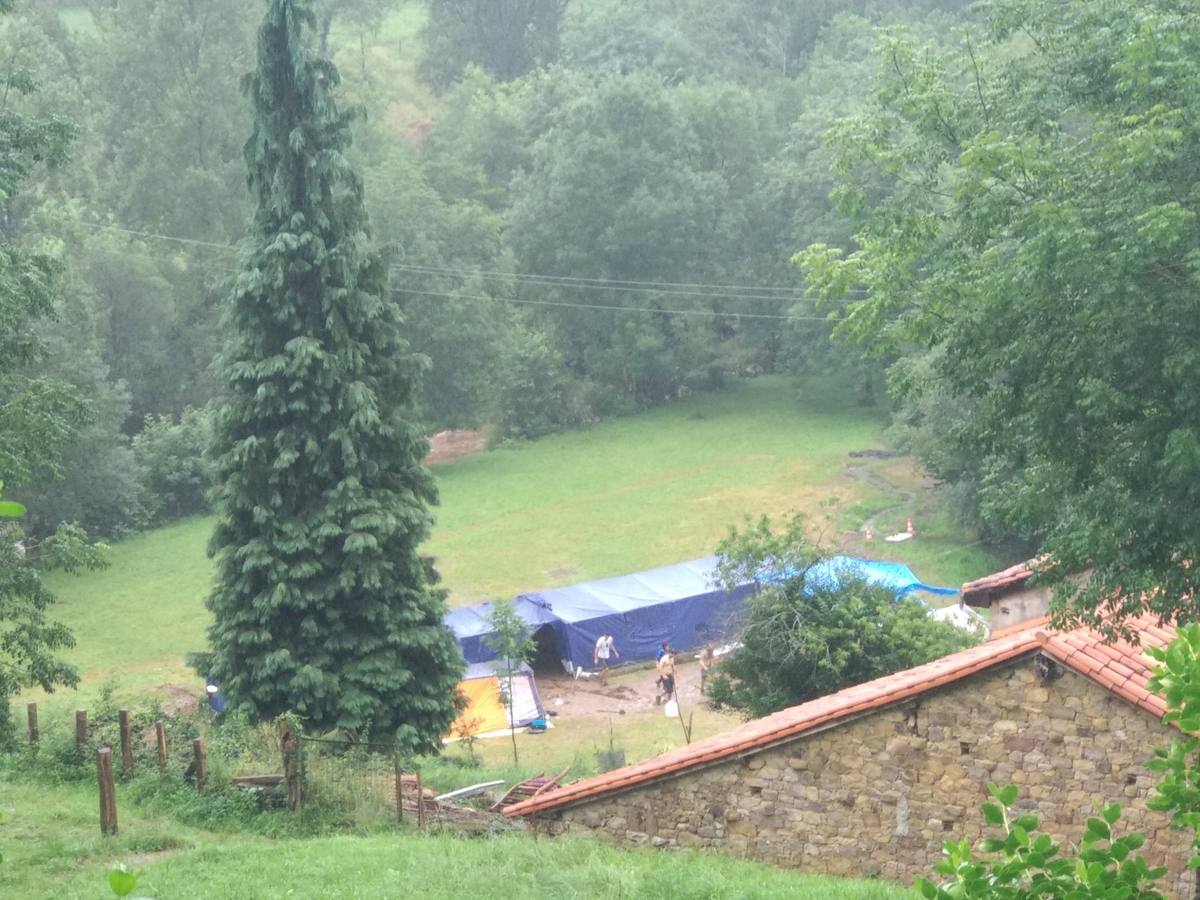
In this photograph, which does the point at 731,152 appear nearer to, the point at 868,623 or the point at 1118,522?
the point at 868,623

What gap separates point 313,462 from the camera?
1872 centimetres

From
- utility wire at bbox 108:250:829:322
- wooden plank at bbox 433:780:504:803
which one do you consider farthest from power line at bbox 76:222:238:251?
wooden plank at bbox 433:780:504:803

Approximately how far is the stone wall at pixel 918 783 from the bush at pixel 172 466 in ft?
99.0

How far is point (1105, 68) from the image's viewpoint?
41.0 ft

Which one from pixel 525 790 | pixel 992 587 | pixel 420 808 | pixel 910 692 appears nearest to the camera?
pixel 910 692

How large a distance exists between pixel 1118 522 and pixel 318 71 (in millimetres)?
12484

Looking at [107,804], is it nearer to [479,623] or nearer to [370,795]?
[370,795]

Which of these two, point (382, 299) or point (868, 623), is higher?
point (382, 299)

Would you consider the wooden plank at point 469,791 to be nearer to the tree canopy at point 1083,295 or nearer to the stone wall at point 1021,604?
the stone wall at point 1021,604

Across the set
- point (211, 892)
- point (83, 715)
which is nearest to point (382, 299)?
point (83, 715)

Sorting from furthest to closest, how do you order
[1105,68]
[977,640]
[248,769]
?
[977,640]
[248,769]
[1105,68]

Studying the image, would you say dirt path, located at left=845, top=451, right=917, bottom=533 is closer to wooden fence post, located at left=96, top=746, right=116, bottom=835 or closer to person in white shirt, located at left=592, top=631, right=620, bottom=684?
person in white shirt, located at left=592, top=631, right=620, bottom=684

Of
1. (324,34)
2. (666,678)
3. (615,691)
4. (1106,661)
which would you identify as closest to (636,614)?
(615,691)

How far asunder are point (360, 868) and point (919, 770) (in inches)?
192
